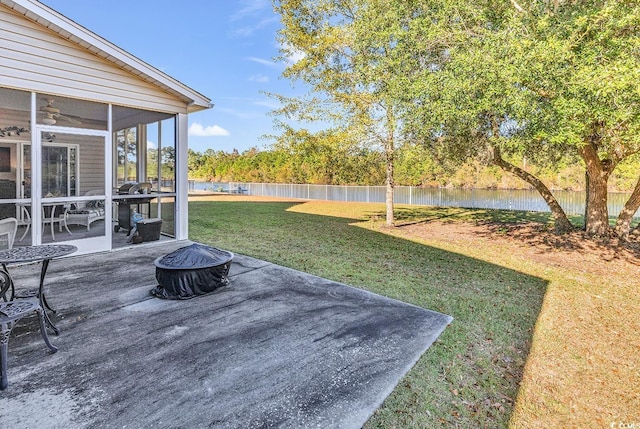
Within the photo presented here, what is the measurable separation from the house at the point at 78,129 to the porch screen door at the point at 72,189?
0.6 inches

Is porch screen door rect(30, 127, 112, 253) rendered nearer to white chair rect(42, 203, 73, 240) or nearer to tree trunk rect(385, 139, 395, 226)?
white chair rect(42, 203, 73, 240)

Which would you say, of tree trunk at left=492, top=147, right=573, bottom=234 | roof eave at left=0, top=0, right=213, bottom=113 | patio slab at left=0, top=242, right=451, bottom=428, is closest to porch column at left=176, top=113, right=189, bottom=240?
roof eave at left=0, top=0, right=213, bottom=113

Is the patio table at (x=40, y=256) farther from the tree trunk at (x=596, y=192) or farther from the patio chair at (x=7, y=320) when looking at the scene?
the tree trunk at (x=596, y=192)

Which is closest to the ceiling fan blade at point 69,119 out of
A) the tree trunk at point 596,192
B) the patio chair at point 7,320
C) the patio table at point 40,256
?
the patio table at point 40,256

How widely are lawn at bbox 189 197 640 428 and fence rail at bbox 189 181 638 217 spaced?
Answer: 23.1 ft

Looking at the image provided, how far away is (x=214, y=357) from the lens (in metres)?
2.75

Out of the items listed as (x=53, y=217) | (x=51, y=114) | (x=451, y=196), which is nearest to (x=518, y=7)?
(x=51, y=114)

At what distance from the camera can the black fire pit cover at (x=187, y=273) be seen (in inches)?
156

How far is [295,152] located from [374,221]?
12.2 ft

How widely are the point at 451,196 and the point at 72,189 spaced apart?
1586 centimetres

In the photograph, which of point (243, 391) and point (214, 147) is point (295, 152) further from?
point (214, 147)

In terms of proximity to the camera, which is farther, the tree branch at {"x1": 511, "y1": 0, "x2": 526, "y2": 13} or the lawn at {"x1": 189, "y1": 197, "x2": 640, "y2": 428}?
the tree branch at {"x1": 511, "y1": 0, "x2": 526, "y2": 13}

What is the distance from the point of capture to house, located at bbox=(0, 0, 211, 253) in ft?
16.9

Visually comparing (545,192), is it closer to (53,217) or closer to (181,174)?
(181,174)
